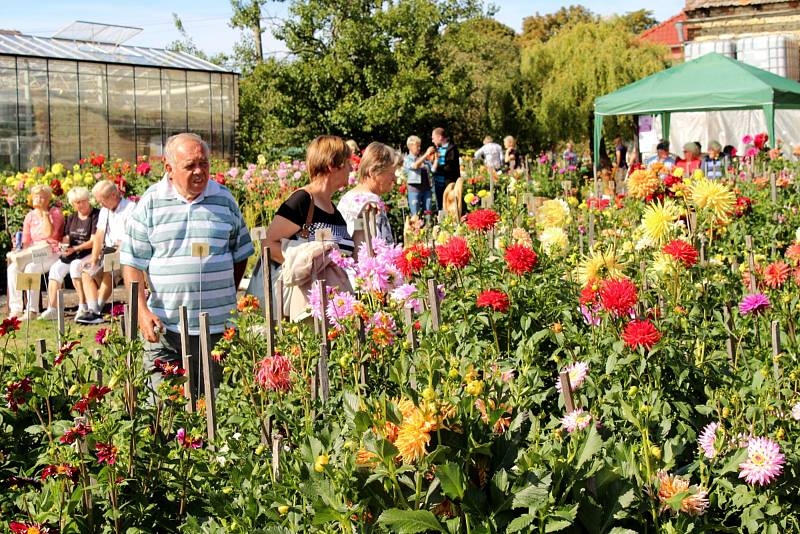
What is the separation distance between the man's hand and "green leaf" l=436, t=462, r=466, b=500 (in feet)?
6.60

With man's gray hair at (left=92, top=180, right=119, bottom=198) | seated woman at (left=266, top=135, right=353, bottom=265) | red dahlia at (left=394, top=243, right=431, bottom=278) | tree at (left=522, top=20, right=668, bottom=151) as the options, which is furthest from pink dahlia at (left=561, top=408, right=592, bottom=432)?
tree at (left=522, top=20, right=668, bottom=151)

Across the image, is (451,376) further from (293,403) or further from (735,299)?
(735,299)

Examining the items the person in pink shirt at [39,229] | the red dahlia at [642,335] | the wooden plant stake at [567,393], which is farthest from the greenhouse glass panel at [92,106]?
the wooden plant stake at [567,393]

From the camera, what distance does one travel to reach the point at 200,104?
859 inches

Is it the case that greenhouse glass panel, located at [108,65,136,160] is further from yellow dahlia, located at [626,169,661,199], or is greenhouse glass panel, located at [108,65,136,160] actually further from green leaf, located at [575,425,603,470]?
green leaf, located at [575,425,603,470]

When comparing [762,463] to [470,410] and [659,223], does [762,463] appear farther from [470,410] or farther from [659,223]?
[659,223]

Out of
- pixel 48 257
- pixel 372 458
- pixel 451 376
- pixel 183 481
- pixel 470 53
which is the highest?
pixel 470 53

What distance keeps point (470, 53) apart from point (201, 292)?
107 ft

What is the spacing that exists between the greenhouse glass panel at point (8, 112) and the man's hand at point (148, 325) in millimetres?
16627

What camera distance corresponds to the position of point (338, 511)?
1.55 meters

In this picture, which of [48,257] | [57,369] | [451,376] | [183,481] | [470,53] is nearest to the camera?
[451,376]

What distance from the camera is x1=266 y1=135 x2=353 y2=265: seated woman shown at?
3.83 metres

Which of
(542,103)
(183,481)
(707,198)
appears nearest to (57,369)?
(183,481)

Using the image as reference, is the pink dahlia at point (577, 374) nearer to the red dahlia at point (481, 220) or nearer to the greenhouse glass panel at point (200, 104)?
the red dahlia at point (481, 220)
